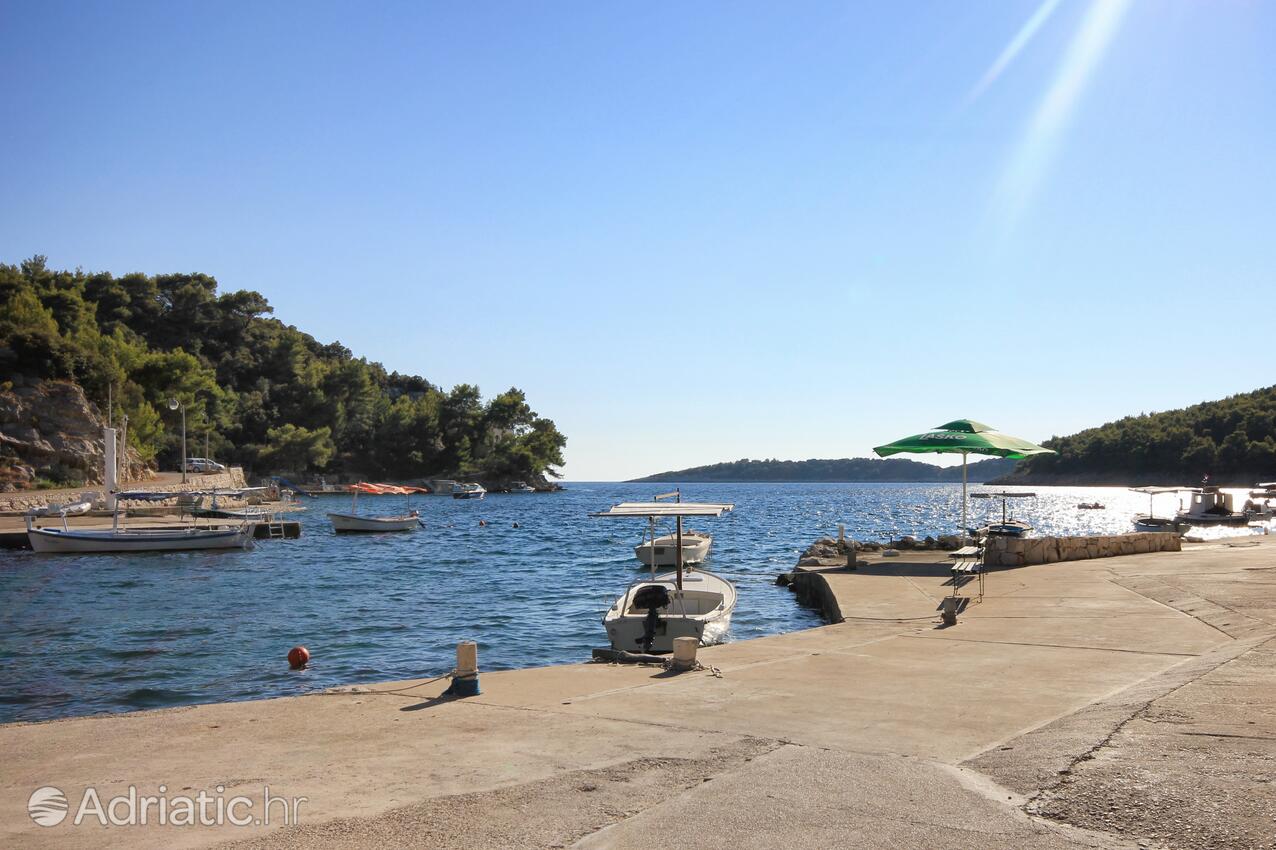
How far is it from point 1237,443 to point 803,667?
130 meters

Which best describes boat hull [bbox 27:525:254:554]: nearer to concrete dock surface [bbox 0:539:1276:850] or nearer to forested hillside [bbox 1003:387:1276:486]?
concrete dock surface [bbox 0:539:1276:850]

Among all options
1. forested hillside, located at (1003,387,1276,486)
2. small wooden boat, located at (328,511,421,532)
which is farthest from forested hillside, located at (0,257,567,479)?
forested hillside, located at (1003,387,1276,486)

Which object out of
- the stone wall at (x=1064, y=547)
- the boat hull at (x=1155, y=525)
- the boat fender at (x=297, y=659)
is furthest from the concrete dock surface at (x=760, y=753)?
the boat hull at (x=1155, y=525)

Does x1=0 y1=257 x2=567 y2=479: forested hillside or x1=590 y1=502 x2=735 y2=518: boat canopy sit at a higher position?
x1=0 y1=257 x2=567 y2=479: forested hillside

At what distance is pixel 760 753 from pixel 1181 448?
501 feet

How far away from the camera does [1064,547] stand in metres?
22.6

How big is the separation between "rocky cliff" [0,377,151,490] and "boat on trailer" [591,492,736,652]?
178 feet

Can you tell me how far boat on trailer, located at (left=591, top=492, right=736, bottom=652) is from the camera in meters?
16.4

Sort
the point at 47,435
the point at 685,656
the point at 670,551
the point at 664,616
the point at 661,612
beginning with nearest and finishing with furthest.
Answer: the point at 685,656, the point at 664,616, the point at 661,612, the point at 670,551, the point at 47,435

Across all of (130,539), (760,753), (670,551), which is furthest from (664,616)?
(130,539)

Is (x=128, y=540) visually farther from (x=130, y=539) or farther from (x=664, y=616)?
(x=664, y=616)


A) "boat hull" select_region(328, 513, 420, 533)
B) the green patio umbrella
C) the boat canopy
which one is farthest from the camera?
"boat hull" select_region(328, 513, 420, 533)

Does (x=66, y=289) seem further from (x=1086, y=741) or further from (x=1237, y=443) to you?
(x=1237, y=443)

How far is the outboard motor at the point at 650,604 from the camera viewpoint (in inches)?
646
